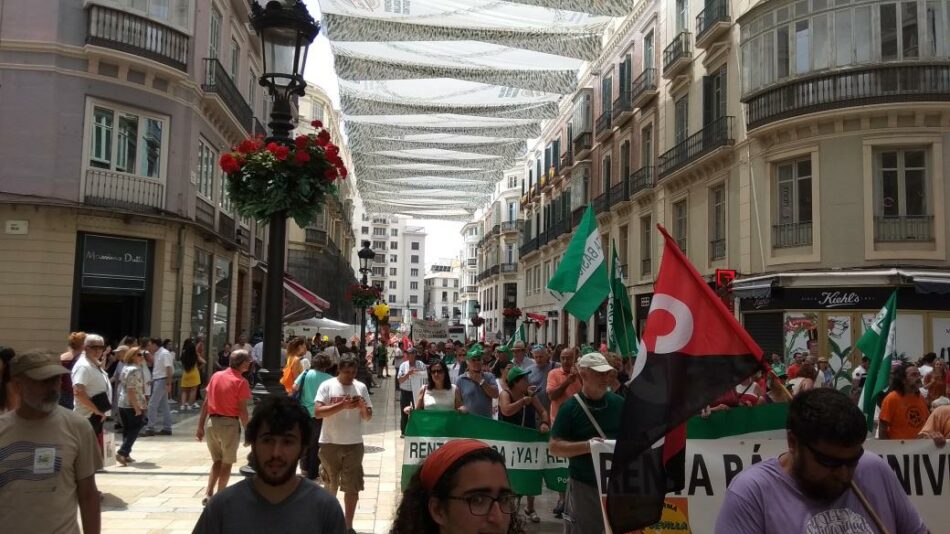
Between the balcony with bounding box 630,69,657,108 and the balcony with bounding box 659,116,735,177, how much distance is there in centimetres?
274

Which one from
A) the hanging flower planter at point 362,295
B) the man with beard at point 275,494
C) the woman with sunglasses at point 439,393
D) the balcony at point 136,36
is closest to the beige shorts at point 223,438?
the woman with sunglasses at point 439,393

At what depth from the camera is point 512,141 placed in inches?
1426

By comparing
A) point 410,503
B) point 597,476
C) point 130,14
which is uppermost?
point 130,14

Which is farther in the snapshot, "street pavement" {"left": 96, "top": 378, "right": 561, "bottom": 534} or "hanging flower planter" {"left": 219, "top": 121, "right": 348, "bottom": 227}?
"street pavement" {"left": 96, "top": 378, "right": 561, "bottom": 534}

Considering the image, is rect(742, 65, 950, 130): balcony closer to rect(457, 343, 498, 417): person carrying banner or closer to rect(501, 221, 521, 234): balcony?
rect(457, 343, 498, 417): person carrying banner

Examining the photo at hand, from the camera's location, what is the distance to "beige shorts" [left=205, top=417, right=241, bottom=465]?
25.3 ft

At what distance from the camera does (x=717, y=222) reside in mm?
23547

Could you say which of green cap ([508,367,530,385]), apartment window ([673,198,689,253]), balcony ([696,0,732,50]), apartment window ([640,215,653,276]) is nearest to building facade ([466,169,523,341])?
apartment window ([640,215,653,276])

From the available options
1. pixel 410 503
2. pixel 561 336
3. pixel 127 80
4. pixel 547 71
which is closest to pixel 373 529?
pixel 410 503

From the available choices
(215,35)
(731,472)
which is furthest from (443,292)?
(731,472)

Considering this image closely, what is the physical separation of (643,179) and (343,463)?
23.6 m

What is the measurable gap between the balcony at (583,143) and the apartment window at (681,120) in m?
11.3

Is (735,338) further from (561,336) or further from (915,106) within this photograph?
(561,336)

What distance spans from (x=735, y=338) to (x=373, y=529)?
15.7ft
